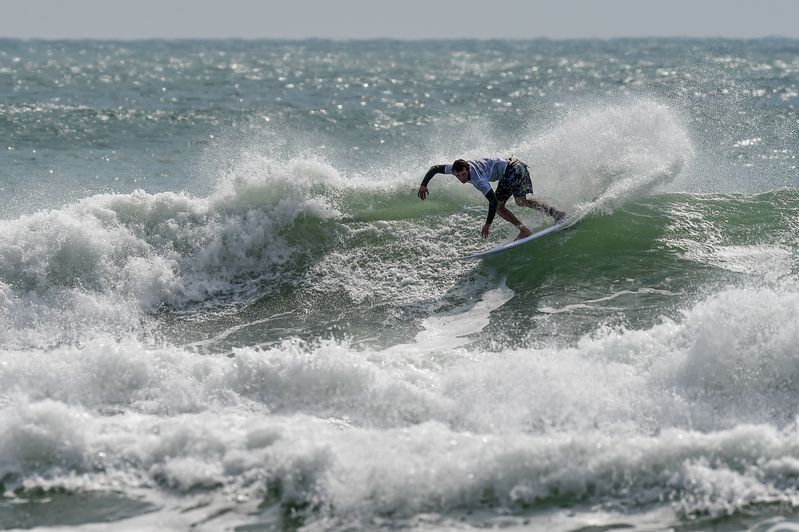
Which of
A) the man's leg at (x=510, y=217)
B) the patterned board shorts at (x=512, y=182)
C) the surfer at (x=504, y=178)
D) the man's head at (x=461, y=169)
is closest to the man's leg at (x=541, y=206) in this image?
the surfer at (x=504, y=178)

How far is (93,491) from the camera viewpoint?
22.1ft

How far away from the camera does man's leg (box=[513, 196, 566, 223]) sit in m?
12.0

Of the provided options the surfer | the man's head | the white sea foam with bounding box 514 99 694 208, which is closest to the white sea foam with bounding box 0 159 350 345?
the surfer

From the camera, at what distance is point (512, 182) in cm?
1179

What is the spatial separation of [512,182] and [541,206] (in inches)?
22.7

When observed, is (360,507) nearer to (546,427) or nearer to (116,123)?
(546,427)

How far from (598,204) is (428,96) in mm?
21753

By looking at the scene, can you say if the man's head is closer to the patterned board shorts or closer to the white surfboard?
the patterned board shorts

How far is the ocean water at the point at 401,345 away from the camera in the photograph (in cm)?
666

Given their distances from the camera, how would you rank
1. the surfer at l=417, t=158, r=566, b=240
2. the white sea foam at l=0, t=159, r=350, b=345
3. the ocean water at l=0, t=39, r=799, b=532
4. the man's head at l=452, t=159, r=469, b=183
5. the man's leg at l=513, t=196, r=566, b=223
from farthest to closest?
the man's leg at l=513, t=196, r=566, b=223 → the surfer at l=417, t=158, r=566, b=240 → the man's head at l=452, t=159, r=469, b=183 → the white sea foam at l=0, t=159, r=350, b=345 → the ocean water at l=0, t=39, r=799, b=532

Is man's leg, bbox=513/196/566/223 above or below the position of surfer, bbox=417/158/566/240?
below

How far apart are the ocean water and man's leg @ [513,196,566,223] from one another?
0.29 meters

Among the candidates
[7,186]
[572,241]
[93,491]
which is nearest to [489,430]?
[93,491]

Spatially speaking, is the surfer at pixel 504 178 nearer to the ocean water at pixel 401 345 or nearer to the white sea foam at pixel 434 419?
the ocean water at pixel 401 345
